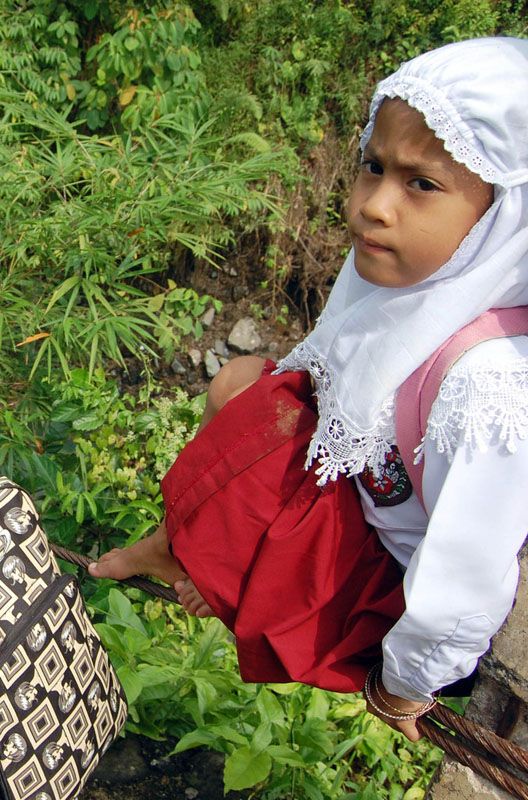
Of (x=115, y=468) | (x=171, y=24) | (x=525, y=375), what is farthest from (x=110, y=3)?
(x=525, y=375)

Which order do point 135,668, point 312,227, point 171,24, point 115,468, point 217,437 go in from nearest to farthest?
point 217,437, point 135,668, point 115,468, point 171,24, point 312,227

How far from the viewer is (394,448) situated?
1.49 metres

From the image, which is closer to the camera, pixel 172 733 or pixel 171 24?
pixel 172 733

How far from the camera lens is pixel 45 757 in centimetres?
149

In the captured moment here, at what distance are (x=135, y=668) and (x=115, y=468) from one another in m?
0.82

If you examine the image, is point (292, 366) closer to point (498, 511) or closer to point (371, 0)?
point (498, 511)

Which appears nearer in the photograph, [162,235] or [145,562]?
[145,562]

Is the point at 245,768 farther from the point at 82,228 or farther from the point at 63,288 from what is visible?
the point at 82,228

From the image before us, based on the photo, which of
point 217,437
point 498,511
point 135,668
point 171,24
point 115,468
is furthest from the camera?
point 171,24

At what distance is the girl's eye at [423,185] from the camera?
130 cm

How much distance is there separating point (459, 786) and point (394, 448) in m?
0.62

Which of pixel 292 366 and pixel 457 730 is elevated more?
pixel 292 366

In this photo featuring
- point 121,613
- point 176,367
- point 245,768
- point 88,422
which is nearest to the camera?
point 245,768

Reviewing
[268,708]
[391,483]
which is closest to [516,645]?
[391,483]
